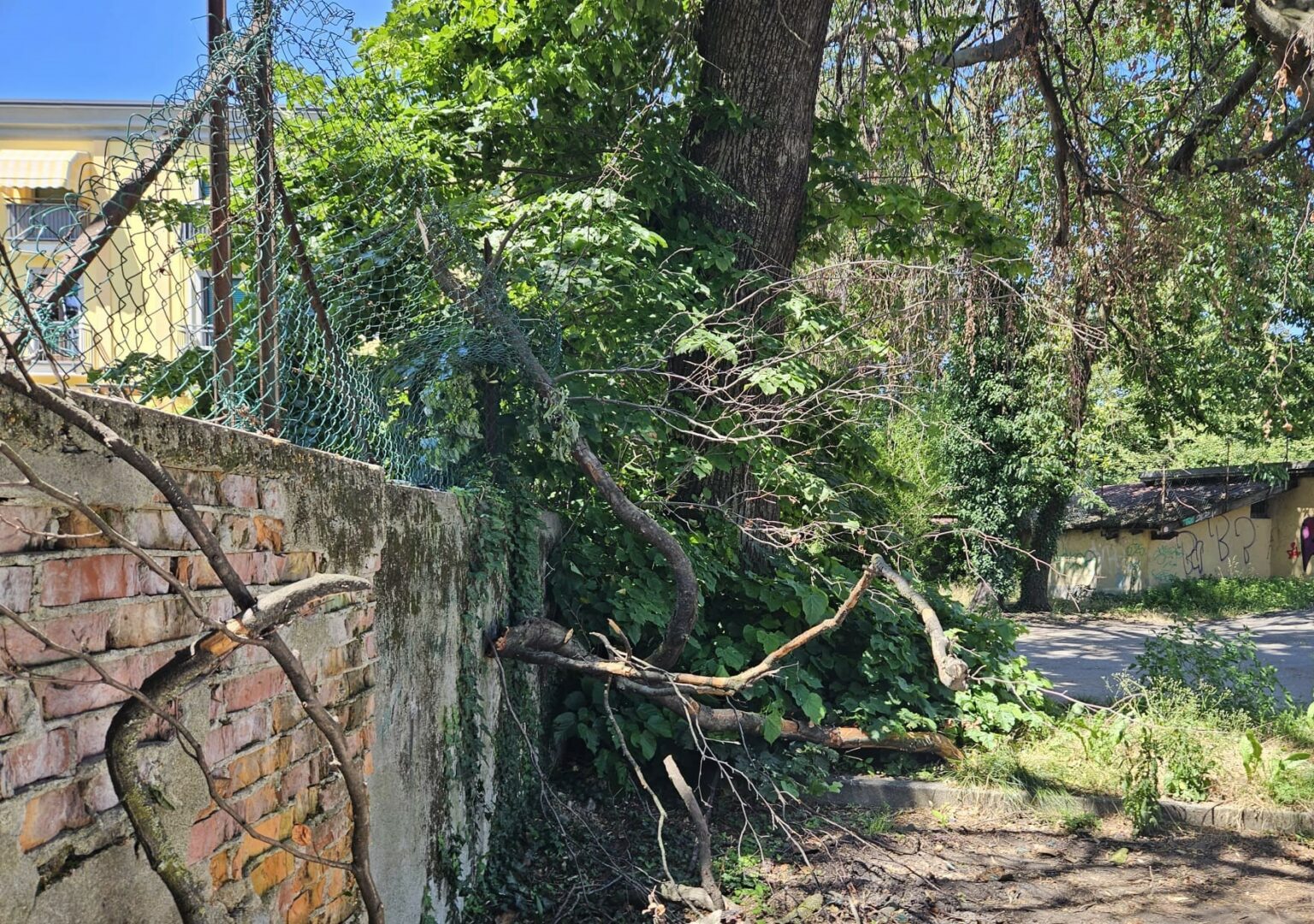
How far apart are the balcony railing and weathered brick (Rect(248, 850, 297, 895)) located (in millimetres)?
1488

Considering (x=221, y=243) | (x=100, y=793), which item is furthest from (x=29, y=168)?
(x=100, y=793)

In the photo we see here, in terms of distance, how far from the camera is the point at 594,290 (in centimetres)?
586

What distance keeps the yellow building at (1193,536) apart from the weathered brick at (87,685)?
25394 mm

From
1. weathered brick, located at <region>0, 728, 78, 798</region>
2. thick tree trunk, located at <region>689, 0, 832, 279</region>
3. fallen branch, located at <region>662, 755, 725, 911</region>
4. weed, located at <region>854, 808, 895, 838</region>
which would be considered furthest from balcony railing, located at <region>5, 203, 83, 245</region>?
thick tree trunk, located at <region>689, 0, 832, 279</region>

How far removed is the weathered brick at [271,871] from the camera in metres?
2.43

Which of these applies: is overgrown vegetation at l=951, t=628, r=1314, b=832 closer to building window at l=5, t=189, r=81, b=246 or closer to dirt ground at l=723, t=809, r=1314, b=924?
dirt ground at l=723, t=809, r=1314, b=924

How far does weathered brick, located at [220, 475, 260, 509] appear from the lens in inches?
94.2

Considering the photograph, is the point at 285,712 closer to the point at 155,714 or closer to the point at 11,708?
the point at 155,714

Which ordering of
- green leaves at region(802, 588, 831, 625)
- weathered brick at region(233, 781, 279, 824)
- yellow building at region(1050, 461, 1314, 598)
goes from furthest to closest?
yellow building at region(1050, 461, 1314, 598)
green leaves at region(802, 588, 831, 625)
weathered brick at region(233, 781, 279, 824)

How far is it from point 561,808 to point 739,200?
168 inches

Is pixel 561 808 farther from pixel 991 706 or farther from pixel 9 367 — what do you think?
pixel 9 367

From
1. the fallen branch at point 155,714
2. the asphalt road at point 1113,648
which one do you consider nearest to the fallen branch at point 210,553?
the fallen branch at point 155,714

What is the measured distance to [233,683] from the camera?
235cm

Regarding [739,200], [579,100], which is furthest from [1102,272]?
[579,100]
